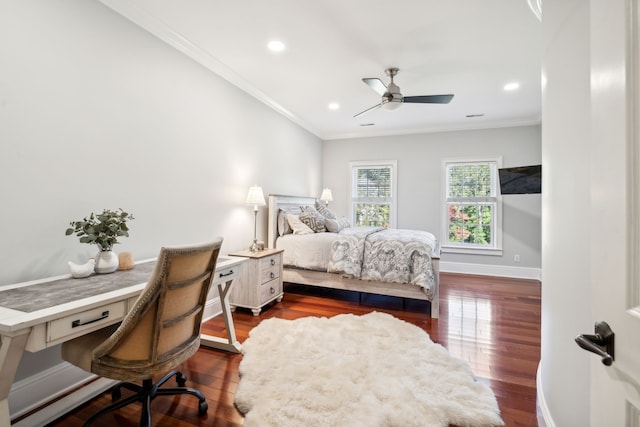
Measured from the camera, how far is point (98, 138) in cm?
211

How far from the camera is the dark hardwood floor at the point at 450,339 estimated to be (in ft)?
5.66

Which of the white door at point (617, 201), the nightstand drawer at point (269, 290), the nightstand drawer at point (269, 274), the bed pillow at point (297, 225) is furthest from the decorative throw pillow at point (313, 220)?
the white door at point (617, 201)

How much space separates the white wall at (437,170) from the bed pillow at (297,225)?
7.16 ft

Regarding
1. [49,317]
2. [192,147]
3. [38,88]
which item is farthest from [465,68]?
[49,317]

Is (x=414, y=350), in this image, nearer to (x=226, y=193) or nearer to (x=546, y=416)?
(x=546, y=416)

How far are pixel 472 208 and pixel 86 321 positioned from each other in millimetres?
5737

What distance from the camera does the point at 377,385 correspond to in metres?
1.91

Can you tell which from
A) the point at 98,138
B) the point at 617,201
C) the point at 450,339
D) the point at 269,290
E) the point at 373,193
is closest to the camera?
the point at 617,201

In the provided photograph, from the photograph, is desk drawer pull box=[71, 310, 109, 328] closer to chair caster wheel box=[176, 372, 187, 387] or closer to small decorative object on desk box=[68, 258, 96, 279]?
small decorative object on desk box=[68, 258, 96, 279]

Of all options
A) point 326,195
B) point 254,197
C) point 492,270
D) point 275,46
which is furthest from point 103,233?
point 492,270

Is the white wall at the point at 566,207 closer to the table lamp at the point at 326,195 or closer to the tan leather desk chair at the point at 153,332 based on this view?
the tan leather desk chair at the point at 153,332

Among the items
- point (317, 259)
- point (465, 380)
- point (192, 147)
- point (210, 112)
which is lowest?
point (465, 380)

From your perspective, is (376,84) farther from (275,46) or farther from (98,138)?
(98,138)

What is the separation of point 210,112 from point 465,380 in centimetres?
333
